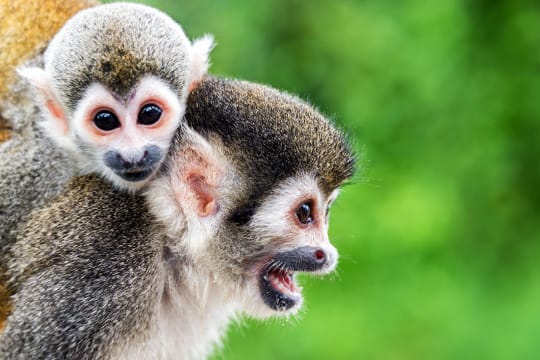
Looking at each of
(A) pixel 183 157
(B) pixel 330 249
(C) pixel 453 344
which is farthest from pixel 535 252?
(A) pixel 183 157

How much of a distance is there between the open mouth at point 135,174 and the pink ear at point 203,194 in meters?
0.17

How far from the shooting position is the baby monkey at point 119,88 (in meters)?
3.57

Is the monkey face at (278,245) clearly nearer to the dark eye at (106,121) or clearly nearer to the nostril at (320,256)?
the nostril at (320,256)

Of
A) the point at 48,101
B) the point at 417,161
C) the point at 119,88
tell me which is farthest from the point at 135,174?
the point at 417,161

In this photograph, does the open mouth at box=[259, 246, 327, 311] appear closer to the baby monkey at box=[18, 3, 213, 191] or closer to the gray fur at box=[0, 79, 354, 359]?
the gray fur at box=[0, 79, 354, 359]

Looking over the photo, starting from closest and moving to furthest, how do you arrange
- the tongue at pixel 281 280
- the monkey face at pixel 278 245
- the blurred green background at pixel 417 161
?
the monkey face at pixel 278 245
the tongue at pixel 281 280
the blurred green background at pixel 417 161

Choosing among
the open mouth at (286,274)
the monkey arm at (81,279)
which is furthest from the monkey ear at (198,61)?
the open mouth at (286,274)

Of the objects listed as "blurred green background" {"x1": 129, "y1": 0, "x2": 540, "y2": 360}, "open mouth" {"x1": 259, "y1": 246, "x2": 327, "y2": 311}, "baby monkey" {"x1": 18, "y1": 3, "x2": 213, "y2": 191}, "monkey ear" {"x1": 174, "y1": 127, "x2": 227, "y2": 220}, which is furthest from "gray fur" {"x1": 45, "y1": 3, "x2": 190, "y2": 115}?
"blurred green background" {"x1": 129, "y1": 0, "x2": 540, "y2": 360}

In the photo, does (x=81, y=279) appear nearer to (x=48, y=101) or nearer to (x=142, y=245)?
(x=142, y=245)

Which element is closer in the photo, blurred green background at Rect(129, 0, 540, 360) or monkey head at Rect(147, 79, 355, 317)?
monkey head at Rect(147, 79, 355, 317)

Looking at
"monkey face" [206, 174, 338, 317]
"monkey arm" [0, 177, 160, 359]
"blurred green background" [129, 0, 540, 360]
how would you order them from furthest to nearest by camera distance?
"blurred green background" [129, 0, 540, 360]
"monkey face" [206, 174, 338, 317]
"monkey arm" [0, 177, 160, 359]

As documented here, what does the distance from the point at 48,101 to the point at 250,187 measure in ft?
3.26

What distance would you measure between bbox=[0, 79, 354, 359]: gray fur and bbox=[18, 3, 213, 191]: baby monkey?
0.32ft

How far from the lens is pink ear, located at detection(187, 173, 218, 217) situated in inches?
141
